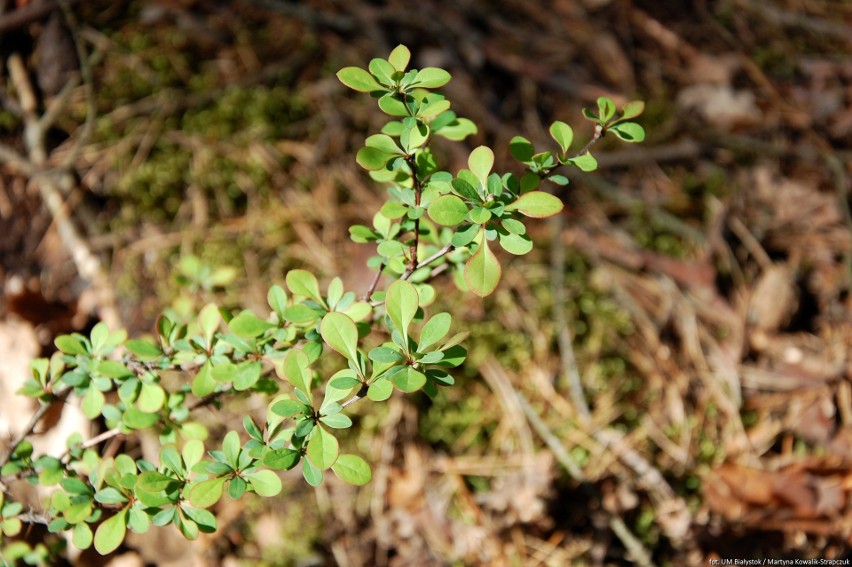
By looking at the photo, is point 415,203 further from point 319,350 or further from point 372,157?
point 319,350

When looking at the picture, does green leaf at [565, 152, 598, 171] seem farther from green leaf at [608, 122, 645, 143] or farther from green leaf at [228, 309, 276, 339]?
green leaf at [228, 309, 276, 339]

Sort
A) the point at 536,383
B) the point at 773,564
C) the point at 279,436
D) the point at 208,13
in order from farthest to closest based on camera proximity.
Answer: the point at 208,13, the point at 536,383, the point at 773,564, the point at 279,436

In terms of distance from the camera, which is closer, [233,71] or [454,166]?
[454,166]

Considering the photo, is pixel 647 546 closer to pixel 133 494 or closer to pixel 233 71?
pixel 133 494

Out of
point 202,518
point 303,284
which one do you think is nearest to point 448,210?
point 303,284

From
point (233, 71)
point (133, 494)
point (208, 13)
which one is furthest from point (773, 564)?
point (208, 13)

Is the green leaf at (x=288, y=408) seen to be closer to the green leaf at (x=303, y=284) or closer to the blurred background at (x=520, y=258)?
the green leaf at (x=303, y=284)
